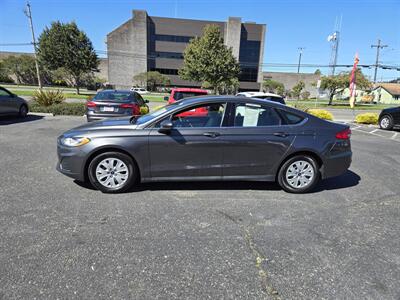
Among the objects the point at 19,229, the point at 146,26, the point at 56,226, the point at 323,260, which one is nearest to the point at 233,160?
the point at 323,260

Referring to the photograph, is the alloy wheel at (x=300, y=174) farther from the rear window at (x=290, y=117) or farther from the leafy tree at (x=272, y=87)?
the leafy tree at (x=272, y=87)

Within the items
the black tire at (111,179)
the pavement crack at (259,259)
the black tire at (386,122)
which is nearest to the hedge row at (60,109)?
the black tire at (111,179)

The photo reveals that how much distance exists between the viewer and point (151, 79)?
6381cm

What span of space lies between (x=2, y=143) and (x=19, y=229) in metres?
5.16

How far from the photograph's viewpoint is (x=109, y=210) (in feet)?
11.7

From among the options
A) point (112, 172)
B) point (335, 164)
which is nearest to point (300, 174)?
point (335, 164)

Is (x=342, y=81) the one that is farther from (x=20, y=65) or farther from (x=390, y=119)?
(x=20, y=65)

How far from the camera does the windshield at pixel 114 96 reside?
865 cm

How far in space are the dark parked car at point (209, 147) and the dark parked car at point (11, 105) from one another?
8385 millimetres

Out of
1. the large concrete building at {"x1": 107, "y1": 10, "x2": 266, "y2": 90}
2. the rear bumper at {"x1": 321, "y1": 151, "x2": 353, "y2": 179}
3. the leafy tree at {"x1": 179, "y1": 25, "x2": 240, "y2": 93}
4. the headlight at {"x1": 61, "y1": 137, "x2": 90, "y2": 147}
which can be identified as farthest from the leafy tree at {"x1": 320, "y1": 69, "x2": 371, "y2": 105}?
the headlight at {"x1": 61, "y1": 137, "x2": 90, "y2": 147}

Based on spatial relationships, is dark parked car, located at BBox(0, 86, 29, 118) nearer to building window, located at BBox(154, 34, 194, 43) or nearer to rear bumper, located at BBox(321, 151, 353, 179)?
rear bumper, located at BBox(321, 151, 353, 179)

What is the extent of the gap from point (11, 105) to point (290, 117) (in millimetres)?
11306

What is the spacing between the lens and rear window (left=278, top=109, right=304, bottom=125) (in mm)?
4283

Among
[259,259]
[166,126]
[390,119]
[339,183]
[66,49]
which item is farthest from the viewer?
[66,49]
